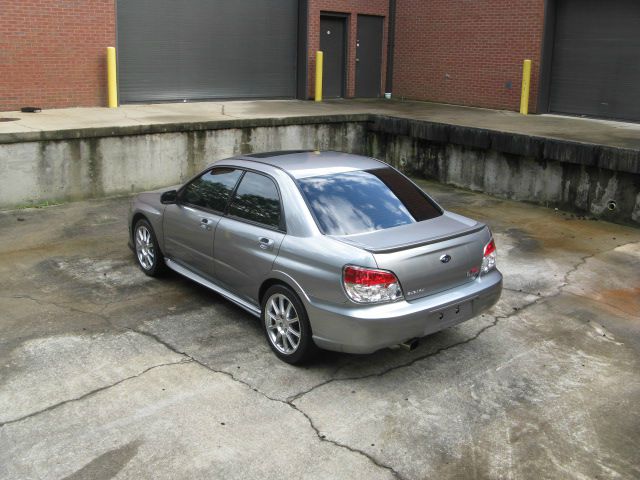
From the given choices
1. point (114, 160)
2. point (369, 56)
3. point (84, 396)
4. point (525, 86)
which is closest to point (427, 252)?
point (84, 396)

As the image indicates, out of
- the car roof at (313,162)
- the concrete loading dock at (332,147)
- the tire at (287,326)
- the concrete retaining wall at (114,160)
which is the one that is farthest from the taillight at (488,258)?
the concrete retaining wall at (114,160)

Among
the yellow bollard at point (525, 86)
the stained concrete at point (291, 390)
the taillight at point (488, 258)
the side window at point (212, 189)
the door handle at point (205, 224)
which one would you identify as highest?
the yellow bollard at point (525, 86)

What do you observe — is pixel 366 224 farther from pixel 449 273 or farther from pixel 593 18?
pixel 593 18

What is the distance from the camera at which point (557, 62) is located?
16.5 m

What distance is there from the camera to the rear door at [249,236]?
18.9ft

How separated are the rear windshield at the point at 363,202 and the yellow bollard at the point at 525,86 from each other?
37.3 feet

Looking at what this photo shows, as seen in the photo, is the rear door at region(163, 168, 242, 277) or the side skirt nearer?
the side skirt

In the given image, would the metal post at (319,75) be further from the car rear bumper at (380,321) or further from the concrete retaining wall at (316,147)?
the car rear bumper at (380,321)

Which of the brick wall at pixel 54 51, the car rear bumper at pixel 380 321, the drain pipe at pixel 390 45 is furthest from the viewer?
the drain pipe at pixel 390 45

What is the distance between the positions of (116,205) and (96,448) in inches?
294

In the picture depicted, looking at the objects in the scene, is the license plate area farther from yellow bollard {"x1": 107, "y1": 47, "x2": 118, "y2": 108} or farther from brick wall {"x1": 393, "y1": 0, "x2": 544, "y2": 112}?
brick wall {"x1": 393, "y1": 0, "x2": 544, "y2": 112}

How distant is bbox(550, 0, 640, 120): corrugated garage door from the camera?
49.2 ft

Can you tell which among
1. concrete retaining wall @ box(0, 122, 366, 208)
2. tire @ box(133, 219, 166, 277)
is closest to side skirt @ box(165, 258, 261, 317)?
tire @ box(133, 219, 166, 277)

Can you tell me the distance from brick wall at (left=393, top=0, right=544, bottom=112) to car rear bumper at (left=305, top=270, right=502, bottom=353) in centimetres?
1257
